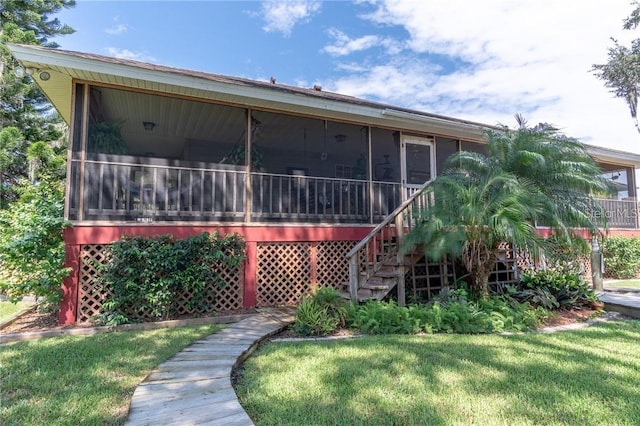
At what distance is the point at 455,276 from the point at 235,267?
4.31 m

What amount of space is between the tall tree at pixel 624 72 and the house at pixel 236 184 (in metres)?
21.1

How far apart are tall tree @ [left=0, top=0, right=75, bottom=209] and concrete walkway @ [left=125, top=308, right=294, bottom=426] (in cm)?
1044

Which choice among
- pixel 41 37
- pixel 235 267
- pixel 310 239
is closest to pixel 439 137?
pixel 310 239

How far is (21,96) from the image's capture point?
36.8 ft

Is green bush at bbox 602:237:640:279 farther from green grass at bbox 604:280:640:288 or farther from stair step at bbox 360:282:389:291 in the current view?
stair step at bbox 360:282:389:291

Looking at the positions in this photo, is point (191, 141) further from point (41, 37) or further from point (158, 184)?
point (41, 37)

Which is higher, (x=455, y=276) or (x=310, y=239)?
(x=310, y=239)

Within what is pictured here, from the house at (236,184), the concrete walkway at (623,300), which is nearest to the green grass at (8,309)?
the house at (236,184)

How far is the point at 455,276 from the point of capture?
694 centimetres

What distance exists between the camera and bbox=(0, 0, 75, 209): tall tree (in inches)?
419

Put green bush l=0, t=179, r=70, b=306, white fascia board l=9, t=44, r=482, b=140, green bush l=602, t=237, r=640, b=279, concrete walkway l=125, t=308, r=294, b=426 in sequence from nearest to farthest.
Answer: concrete walkway l=125, t=308, r=294, b=426
green bush l=0, t=179, r=70, b=306
white fascia board l=9, t=44, r=482, b=140
green bush l=602, t=237, r=640, b=279

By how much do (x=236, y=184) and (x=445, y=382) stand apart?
4.80m

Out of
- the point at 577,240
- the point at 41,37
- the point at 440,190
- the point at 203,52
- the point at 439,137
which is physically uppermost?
the point at 41,37

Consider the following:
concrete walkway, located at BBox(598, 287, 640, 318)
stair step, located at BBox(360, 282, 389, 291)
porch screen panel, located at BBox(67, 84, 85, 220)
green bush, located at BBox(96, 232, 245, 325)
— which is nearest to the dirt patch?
concrete walkway, located at BBox(598, 287, 640, 318)
